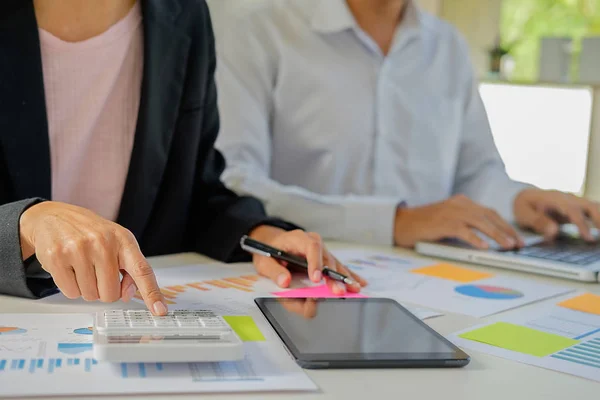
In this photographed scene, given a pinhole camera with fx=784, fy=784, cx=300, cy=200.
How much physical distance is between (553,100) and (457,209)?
7.96 feet

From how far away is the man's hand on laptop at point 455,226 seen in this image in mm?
1339

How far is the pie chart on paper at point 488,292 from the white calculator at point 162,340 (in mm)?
423

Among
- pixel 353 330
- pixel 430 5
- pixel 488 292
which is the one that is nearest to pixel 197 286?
pixel 353 330

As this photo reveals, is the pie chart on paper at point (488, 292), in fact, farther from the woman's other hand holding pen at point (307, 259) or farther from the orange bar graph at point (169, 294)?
the orange bar graph at point (169, 294)

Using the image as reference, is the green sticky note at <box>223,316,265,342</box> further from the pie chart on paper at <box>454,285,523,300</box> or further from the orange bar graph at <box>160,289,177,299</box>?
the pie chart on paper at <box>454,285,523,300</box>

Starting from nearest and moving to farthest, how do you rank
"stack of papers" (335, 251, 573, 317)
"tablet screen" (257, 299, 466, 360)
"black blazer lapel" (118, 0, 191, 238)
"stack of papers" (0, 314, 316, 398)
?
"stack of papers" (0, 314, 316, 398)
"tablet screen" (257, 299, 466, 360)
"stack of papers" (335, 251, 573, 317)
"black blazer lapel" (118, 0, 191, 238)

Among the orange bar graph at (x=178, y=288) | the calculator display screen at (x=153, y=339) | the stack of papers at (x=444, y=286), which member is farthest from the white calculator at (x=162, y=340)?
the stack of papers at (x=444, y=286)

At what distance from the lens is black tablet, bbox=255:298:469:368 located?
673 mm

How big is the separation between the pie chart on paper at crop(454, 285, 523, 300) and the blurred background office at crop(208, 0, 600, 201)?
8.92ft

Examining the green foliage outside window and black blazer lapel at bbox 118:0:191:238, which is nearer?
black blazer lapel at bbox 118:0:191:238

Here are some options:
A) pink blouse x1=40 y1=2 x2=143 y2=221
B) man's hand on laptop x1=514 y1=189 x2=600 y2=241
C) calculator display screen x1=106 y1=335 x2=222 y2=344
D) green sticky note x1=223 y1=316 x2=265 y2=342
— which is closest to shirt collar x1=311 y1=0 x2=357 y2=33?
man's hand on laptop x1=514 y1=189 x2=600 y2=241

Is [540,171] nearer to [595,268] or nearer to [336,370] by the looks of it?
[595,268]

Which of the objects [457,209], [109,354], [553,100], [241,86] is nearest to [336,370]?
[109,354]

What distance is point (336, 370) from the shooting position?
0.66 m
